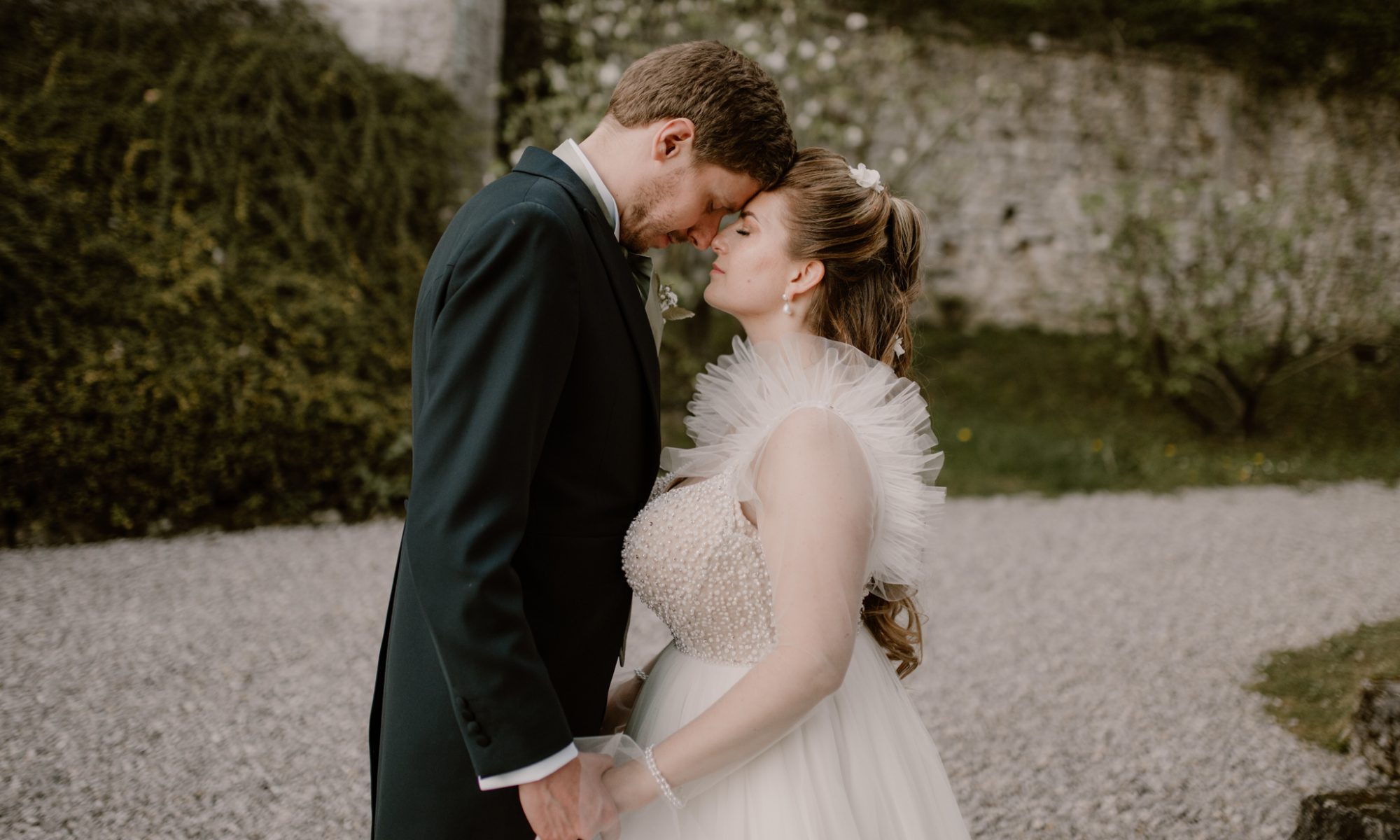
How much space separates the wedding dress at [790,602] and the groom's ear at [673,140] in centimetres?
42

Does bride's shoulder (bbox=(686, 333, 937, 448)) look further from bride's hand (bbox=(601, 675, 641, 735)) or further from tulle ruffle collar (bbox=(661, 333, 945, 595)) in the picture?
bride's hand (bbox=(601, 675, 641, 735))

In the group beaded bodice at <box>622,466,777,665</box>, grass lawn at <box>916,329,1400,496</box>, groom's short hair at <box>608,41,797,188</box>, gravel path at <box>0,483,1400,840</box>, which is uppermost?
groom's short hair at <box>608,41,797,188</box>

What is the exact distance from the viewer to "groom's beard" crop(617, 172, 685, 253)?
5.33ft

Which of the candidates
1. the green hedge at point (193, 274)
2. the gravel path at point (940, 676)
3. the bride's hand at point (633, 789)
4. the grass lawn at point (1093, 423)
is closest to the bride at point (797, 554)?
the bride's hand at point (633, 789)

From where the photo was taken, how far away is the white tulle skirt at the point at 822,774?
63.0 inches

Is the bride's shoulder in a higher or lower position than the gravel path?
higher

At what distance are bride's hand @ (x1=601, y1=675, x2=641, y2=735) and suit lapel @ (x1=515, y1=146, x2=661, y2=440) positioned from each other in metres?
0.68

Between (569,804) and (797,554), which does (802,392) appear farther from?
(569,804)

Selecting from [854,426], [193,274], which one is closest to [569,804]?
[854,426]

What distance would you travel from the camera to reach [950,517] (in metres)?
7.39

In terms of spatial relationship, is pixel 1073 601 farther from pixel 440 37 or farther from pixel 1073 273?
pixel 1073 273

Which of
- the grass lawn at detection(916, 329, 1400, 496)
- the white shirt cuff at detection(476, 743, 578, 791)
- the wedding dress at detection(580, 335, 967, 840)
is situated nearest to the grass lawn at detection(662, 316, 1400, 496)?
the grass lawn at detection(916, 329, 1400, 496)

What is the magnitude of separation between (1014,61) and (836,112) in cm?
368

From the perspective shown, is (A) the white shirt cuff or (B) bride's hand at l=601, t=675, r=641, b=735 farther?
(B) bride's hand at l=601, t=675, r=641, b=735
